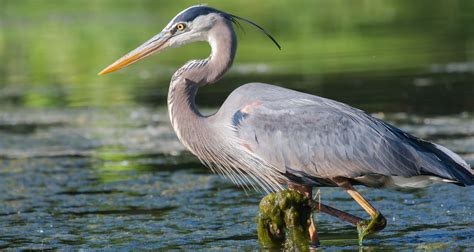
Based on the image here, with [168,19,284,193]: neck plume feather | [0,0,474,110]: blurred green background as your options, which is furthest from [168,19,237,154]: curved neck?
Result: [0,0,474,110]: blurred green background

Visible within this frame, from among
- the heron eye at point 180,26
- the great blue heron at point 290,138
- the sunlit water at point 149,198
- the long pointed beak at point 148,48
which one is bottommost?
the sunlit water at point 149,198

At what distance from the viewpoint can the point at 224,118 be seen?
7348 mm

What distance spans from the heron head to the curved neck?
8cm

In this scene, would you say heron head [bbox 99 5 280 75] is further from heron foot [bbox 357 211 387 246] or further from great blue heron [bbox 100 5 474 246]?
heron foot [bbox 357 211 387 246]

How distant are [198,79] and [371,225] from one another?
1.64 m

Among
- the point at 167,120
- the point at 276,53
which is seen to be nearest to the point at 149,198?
the point at 167,120

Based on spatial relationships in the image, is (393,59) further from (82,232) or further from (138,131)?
(82,232)

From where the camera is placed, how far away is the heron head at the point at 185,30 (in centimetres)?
749

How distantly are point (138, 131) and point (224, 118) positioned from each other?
556 centimetres

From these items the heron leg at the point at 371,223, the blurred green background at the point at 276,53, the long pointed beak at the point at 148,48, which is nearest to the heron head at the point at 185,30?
the long pointed beak at the point at 148,48

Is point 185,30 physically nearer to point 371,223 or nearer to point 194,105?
point 194,105

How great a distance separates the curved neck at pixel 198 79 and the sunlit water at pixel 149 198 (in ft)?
2.91

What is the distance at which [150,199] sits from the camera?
9.35 metres

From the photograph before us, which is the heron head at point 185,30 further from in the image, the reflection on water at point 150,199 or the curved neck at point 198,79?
the reflection on water at point 150,199
